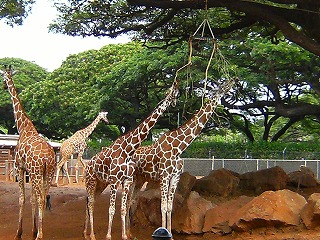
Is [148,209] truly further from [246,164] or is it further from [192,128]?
[246,164]

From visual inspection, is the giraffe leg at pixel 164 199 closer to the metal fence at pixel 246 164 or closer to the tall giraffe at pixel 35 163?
the tall giraffe at pixel 35 163

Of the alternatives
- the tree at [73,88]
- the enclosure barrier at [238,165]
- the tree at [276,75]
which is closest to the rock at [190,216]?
the tree at [276,75]

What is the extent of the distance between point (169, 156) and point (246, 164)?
48.6 ft

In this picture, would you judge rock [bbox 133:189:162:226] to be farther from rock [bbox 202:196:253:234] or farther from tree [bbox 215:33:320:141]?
tree [bbox 215:33:320:141]

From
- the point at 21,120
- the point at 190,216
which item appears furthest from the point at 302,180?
the point at 21,120

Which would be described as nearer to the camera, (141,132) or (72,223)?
(141,132)

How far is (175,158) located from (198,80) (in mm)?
13196

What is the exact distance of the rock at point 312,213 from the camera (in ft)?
28.1

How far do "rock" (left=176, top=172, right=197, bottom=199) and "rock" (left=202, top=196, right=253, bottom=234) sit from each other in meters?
1.31

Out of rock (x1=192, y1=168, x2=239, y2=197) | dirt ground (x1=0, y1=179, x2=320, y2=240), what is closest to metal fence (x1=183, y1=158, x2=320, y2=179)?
dirt ground (x1=0, y1=179, x2=320, y2=240)

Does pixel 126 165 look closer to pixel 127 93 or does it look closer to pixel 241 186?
pixel 241 186

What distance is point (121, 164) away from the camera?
9125mm

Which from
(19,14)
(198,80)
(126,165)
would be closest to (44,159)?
(126,165)

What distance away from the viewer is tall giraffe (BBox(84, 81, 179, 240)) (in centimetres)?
908
